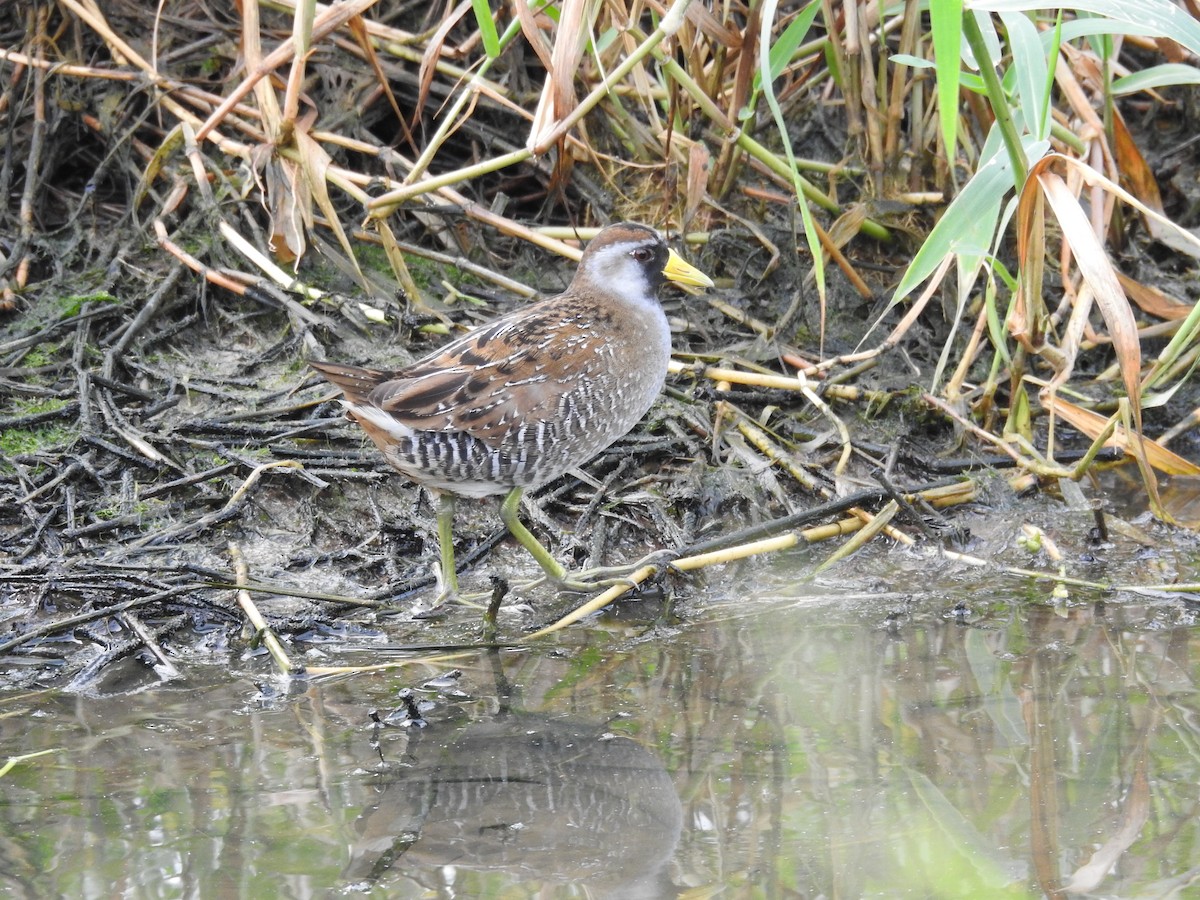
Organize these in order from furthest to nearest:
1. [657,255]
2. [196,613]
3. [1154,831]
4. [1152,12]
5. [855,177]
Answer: [855,177] → [657,255] → [196,613] → [1152,12] → [1154,831]

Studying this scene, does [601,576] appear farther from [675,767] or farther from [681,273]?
[675,767]

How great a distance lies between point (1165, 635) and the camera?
3.62 metres

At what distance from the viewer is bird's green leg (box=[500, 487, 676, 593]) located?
404 cm

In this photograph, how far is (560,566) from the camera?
414 cm

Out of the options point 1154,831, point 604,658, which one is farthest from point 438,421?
point 1154,831

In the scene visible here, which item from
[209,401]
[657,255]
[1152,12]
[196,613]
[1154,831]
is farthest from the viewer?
[209,401]

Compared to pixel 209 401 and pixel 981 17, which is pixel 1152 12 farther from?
pixel 209 401

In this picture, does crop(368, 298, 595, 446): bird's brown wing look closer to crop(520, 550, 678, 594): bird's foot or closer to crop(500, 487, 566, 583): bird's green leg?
crop(500, 487, 566, 583): bird's green leg

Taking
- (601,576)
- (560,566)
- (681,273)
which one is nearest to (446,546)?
(560,566)

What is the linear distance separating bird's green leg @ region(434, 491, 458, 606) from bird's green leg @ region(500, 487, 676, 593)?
0.52 ft

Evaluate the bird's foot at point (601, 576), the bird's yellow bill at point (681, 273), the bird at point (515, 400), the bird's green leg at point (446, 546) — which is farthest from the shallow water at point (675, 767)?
the bird's yellow bill at point (681, 273)

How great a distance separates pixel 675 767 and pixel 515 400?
1.32m

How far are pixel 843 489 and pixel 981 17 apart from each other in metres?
1.48

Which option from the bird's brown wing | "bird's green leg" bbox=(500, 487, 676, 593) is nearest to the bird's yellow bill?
the bird's brown wing
